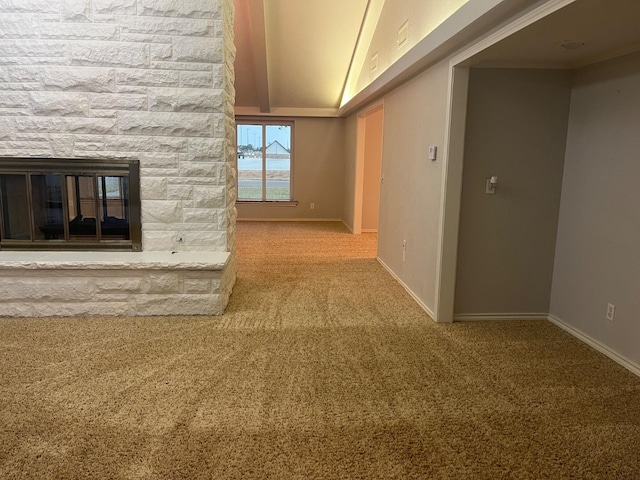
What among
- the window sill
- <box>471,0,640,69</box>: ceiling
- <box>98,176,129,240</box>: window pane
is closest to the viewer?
<box>471,0,640,69</box>: ceiling

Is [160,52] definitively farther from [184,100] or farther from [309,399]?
[309,399]

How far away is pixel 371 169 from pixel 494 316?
14.2 feet

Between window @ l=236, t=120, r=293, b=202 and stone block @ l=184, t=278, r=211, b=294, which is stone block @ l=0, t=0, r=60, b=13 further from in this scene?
window @ l=236, t=120, r=293, b=202

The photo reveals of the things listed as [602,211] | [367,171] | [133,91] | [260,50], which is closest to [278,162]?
[367,171]

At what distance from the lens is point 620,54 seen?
2.87m

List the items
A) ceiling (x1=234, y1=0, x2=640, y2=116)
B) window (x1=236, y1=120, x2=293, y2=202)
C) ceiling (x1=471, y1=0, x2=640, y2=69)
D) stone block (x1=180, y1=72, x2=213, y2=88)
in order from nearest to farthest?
ceiling (x1=471, y1=0, x2=640, y2=69) → ceiling (x1=234, y1=0, x2=640, y2=116) → stone block (x1=180, y1=72, x2=213, y2=88) → window (x1=236, y1=120, x2=293, y2=202)

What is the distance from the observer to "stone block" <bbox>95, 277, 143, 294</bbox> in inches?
136

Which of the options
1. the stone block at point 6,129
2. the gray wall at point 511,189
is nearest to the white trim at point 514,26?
the gray wall at point 511,189

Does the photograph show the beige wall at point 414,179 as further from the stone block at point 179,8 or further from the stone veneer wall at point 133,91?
the stone block at point 179,8

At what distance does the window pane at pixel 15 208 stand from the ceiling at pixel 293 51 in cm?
290

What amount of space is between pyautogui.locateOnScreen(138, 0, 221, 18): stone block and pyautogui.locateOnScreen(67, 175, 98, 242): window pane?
1368 millimetres

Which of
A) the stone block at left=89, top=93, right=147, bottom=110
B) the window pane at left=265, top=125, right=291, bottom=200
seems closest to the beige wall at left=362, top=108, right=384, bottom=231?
the window pane at left=265, top=125, right=291, bottom=200

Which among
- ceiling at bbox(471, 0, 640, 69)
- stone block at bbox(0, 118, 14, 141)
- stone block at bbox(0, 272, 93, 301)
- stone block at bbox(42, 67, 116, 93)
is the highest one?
ceiling at bbox(471, 0, 640, 69)

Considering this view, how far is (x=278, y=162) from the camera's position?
336 inches
